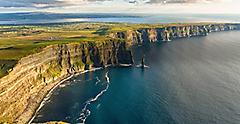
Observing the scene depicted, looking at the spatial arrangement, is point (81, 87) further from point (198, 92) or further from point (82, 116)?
point (198, 92)

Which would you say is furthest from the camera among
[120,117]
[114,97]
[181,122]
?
[114,97]

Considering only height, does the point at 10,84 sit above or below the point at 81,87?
above

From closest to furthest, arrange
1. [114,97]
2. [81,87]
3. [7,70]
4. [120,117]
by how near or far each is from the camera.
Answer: [120,117] → [7,70] → [114,97] → [81,87]

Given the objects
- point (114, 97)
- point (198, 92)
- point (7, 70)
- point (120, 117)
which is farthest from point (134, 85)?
point (7, 70)

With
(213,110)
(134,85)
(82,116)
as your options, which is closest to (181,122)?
(213,110)

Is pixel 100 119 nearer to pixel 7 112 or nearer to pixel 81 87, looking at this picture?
pixel 7 112

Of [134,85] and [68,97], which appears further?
[134,85]

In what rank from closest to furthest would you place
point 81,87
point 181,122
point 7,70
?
point 181,122 → point 7,70 → point 81,87

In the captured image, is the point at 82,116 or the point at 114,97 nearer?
the point at 82,116

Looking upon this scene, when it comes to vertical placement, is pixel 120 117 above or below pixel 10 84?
below
